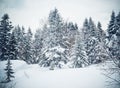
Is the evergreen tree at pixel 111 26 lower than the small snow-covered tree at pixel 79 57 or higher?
higher

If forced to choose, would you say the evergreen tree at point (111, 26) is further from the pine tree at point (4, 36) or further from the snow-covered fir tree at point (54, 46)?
the pine tree at point (4, 36)

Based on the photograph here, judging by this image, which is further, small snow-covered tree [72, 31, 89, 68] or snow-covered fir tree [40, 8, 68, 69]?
small snow-covered tree [72, 31, 89, 68]

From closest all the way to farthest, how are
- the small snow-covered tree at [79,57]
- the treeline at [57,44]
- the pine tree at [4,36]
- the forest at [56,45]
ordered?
the forest at [56,45] → the treeline at [57,44] → the small snow-covered tree at [79,57] → the pine tree at [4,36]

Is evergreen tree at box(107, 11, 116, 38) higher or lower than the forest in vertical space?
higher

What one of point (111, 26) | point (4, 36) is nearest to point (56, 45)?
point (4, 36)

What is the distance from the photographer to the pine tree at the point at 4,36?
24805 mm

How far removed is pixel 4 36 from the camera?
25656mm

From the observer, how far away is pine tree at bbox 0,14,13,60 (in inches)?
977

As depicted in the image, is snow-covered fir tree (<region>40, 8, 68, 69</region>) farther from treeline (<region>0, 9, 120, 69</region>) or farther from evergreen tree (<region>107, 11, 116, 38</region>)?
evergreen tree (<region>107, 11, 116, 38</region>)

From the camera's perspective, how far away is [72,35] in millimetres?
38781

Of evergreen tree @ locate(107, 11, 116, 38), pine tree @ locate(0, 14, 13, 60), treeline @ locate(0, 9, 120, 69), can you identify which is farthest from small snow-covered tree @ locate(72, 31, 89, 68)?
pine tree @ locate(0, 14, 13, 60)

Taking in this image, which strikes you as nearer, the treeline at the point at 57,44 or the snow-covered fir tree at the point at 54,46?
the snow-covered fir tree at the point at 54,46

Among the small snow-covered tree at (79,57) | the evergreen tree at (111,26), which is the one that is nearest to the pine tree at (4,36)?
the small snow-covered tree at (79,57)

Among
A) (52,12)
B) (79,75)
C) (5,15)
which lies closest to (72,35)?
(52,12)
